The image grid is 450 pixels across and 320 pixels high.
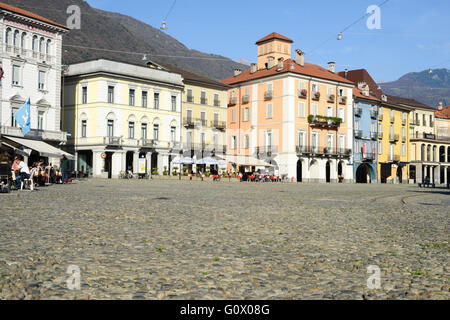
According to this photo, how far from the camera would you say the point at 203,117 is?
62.6m

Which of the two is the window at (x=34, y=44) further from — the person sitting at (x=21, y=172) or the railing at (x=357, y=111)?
the railing at (x=357, y=111)

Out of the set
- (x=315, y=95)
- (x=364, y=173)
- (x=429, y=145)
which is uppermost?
(x=315, y=95)

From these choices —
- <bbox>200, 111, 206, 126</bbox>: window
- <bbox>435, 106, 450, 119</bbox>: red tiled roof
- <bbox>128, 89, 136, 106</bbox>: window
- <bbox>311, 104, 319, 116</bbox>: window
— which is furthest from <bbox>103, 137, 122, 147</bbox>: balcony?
<bbox>435, 106, 450, 119</bbox>: red tiled roof

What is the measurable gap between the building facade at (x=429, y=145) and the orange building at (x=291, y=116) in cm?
1670

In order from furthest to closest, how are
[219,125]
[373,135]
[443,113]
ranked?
[443,113], [373,135], [219,125]

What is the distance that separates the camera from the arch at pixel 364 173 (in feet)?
231

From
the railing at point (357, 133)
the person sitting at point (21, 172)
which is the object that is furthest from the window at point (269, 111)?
the person sitting at point (21, 172)

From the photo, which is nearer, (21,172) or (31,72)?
(21,172)

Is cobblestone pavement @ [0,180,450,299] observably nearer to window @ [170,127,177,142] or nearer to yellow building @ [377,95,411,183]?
window @ [170,127,177,142]

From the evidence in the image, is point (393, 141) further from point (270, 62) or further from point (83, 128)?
point (83, 128)

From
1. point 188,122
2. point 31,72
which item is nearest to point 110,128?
point 188,122

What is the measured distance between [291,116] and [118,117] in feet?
63.6

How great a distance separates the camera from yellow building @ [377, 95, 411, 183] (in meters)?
72.1
